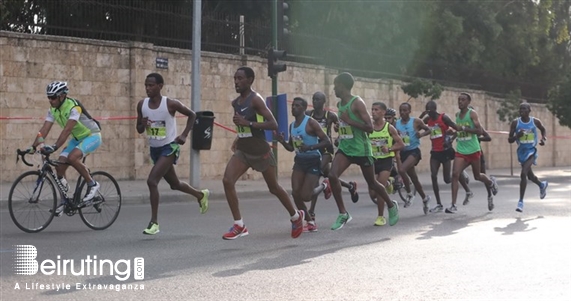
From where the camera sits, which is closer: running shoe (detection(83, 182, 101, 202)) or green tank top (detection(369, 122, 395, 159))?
running shoe (detection(83, 182, 101, 202))

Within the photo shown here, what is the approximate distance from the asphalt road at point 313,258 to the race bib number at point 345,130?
1.18 meters

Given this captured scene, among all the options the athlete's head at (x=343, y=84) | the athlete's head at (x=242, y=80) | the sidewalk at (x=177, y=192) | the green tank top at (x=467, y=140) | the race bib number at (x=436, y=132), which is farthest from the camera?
the sidewalk at (x=177, y=192)

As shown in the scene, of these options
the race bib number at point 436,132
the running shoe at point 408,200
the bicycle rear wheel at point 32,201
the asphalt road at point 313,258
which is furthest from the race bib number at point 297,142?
the race bib number at point 436,132

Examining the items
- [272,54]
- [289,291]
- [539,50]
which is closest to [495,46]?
[539,50]

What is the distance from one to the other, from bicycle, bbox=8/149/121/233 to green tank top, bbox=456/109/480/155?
233 inches

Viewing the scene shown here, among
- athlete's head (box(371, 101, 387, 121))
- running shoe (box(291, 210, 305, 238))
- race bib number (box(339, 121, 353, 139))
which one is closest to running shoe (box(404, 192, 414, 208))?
athlete's head (box(371, 101, 387, 121))

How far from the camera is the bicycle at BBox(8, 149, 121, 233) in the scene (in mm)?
10523

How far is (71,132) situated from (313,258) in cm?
377

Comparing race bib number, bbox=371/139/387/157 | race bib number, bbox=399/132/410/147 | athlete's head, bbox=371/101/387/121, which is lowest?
race bib number, bbox=371/139/387/157

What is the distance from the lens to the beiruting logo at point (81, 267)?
768 cm

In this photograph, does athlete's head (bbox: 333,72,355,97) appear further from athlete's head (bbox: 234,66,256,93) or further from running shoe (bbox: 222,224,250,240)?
running shoe (bbox: 222,224,250,240)

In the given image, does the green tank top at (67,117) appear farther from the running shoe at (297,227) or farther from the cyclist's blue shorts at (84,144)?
the running shoe at (297,227)

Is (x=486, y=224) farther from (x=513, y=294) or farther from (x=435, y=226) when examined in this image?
(x=513, y=294)

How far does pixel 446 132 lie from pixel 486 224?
300 centimetres
